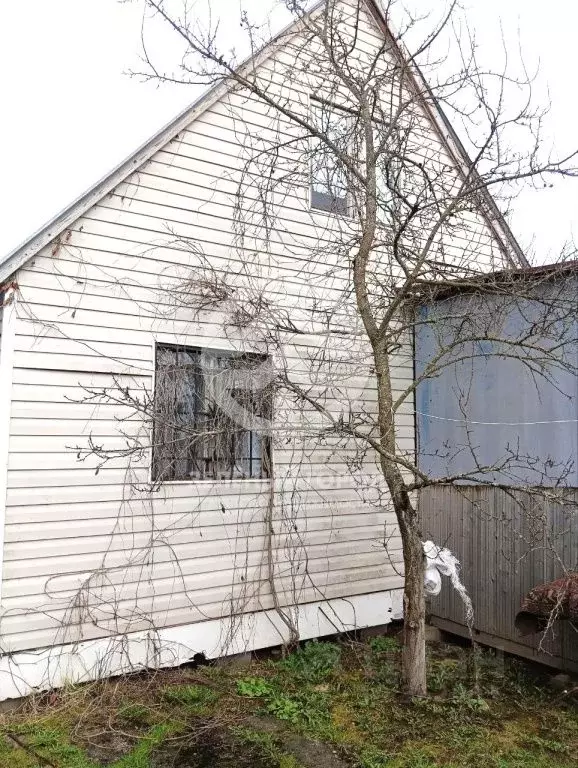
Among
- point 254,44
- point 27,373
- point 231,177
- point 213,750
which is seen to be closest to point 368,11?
point 254,44

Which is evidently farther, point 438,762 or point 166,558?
point 166,558

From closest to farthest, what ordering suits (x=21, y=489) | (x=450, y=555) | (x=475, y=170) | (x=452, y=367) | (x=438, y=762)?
(x=438, y=762), (x=21, y=489), (x=475, y=170), (x=450, y=555), (x=452, y=367)

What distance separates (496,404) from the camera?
706 centimetres

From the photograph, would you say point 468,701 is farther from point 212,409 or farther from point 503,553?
point 212,409

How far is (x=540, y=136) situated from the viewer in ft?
18.4

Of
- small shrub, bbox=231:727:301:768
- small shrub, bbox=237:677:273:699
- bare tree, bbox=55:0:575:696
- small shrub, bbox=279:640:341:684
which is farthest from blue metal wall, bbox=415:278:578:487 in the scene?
small shrub, bbox=231:727:301:768

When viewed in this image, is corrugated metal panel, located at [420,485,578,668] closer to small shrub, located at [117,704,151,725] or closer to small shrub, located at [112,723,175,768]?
small shrub, located at [112,723,175,768]

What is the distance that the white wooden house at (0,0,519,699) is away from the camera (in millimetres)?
5352

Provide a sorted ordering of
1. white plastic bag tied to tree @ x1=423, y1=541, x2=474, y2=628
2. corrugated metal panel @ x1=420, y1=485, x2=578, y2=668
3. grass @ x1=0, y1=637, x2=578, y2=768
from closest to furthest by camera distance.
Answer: grass @ x1=0, y1=637, x2=578, y2=768 → corrugated metal panel @ x1=420, y1=485, x2=578, y2=668 → white plastic bag tied to tree @ x1=423, y1=541, x2=474, y2=628

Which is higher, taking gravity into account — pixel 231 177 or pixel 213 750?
pixel 231 177

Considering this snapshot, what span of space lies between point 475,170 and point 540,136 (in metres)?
0.61

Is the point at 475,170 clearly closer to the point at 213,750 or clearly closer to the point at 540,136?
the point at 540,136

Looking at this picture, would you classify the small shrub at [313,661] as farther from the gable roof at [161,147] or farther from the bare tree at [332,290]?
the gable roof at [161,147]

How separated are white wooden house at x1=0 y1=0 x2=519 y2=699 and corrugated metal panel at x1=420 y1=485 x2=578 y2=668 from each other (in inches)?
30.4
